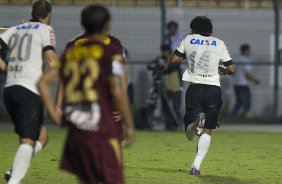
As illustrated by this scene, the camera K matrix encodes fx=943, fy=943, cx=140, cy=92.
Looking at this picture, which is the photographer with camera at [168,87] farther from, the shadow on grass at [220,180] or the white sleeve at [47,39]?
the white sleeve at [47,39]

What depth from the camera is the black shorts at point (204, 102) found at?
13.2 metres

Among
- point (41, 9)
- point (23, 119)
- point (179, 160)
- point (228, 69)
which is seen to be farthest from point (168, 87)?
point (23, 119)

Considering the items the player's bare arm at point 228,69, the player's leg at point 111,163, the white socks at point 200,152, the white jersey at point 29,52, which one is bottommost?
the white socks at point 200,152

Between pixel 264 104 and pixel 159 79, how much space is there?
4185 millimetres

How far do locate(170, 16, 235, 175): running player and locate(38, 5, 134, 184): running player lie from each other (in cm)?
552

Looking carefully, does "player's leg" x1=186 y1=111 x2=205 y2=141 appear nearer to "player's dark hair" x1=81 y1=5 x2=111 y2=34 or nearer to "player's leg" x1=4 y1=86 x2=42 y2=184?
"player's leg" x1=4 y1=86 x2=42 y2=184

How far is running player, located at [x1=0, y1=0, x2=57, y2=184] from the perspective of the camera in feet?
33.7

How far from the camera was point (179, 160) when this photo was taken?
15250 millimetres

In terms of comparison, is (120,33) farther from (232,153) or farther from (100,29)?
(100,29)

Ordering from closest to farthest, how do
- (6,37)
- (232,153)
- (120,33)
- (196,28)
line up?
1. (6,37)
2. (196,28)
3. (232,153)
4. (120,33)

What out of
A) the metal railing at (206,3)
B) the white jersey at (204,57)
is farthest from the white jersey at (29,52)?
the metal railing at (206,3)

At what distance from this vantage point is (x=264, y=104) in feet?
84.6

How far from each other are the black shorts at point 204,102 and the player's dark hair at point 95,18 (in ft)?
18.4

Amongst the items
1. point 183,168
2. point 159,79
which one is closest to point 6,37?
point 183,168
